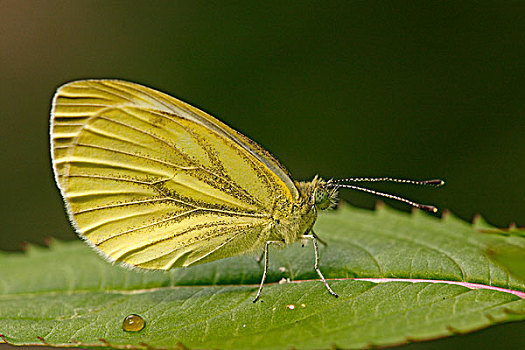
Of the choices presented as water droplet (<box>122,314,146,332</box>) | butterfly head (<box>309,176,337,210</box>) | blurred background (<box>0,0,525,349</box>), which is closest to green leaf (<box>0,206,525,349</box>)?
water droplet (<box>122,314,146,332</box>)

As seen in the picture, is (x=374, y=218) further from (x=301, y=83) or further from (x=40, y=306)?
(x=301, y=83)

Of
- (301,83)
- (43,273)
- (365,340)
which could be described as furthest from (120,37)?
(365,340)

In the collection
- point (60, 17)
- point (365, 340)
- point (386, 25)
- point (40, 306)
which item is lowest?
point (40, 306)

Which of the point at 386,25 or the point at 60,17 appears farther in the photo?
the point at 60,17

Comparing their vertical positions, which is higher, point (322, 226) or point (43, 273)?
point (322, 226)

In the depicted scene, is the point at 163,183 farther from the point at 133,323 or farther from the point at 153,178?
the point at 133,323

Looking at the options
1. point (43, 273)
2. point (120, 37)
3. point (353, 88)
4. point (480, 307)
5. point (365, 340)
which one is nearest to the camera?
point (365, 340)

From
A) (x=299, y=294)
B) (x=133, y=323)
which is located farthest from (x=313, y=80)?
(x=133, y=323)
